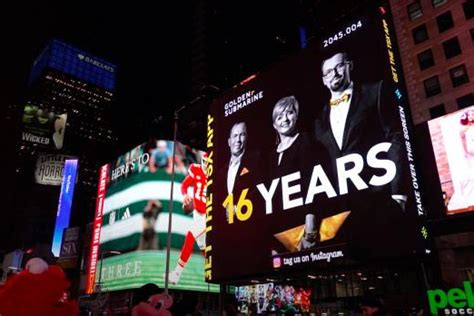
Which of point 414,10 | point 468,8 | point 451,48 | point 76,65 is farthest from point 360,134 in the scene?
point 76,65

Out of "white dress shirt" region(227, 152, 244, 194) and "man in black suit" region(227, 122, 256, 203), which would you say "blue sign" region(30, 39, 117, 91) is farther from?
"white dress shirt" region(227, 152, 244, 194)

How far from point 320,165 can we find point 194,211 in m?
25.2

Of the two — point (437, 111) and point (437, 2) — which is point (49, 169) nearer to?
point (437, 111)

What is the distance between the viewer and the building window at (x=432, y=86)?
1622 inches

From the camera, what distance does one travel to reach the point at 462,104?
38.7 meters

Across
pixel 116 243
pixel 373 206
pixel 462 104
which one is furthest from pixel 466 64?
pixel 116 243

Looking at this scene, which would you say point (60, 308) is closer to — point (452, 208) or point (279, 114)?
point (452, 208)

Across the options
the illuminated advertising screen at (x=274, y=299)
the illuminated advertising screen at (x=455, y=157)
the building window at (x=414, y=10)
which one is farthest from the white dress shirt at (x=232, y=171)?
the building window at (x=414, y=10)

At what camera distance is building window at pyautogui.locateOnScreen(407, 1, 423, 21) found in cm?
4450

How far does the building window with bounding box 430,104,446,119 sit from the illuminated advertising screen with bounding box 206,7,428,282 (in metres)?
23.1

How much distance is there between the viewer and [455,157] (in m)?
18.5

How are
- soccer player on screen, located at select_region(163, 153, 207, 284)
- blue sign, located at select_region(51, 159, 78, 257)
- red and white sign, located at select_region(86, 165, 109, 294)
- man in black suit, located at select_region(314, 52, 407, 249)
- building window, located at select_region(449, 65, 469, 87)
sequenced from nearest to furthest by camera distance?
man in black suit, located at select_region(314, 52, 407, 249) < building window, located at select_region(449, 65, 469, 87) < soccer player on screen, located at select_region(163, 153, 207, 284) < red and white sign, located at select_region(86, 165, 109, 294) < blue sign, located at select_region(51, 159, 78, 257)

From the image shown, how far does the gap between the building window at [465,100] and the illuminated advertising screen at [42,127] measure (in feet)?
118

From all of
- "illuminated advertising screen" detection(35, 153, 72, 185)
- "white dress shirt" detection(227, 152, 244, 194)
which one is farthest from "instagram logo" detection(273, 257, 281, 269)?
"illuminated advertising screen" detection(35, 153, 72, 185)
